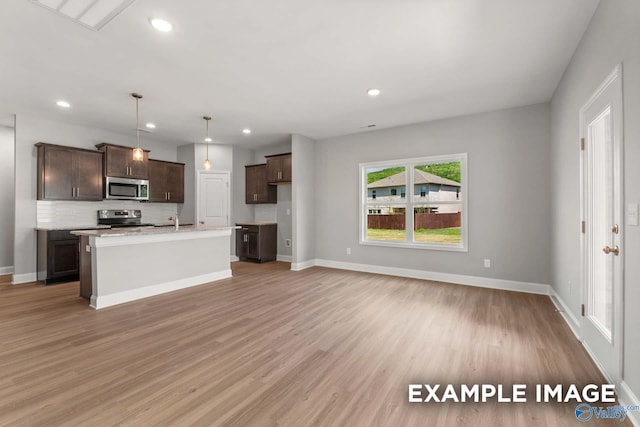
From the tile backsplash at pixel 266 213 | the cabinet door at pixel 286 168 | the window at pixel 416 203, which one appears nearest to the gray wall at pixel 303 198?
the cabinet door at pixel 286 168

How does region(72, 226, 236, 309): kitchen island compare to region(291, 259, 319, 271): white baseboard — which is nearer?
region(72, 226, 236, 309): kitchen island

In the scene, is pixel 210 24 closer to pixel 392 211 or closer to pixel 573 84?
pixel 573 84

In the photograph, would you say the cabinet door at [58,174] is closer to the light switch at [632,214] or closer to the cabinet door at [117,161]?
the cabinet door at [117,161]

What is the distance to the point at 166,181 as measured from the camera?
6.57m

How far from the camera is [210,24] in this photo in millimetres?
2471

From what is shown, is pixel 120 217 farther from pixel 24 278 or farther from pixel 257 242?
pixel 257 242

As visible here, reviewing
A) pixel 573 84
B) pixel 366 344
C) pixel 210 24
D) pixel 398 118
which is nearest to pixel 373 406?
pixel 366 344

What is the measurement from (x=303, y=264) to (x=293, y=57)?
13.4 feet

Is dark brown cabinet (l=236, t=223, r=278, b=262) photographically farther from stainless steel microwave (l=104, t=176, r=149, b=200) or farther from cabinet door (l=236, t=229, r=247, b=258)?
stainless steel microwave (l=104, t=176, r=149, b=200)

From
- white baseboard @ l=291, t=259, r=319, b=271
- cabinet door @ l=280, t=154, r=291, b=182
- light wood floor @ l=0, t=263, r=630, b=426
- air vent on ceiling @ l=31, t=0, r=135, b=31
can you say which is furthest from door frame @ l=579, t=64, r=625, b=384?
cabinet door @ l=280, t=154, r=291, b=182

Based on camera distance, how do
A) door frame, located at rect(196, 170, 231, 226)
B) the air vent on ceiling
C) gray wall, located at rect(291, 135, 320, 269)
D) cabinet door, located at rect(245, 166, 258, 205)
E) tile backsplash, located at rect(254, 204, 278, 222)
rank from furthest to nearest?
tile backsplash, located at rect(254, 204, 278, 222) < cabinet door, located at rect(245, 166, 258, 205) < door frame, located at rect(196, 170, 231, 226) < gray wall, located at rect(291, 135, 320, 269) < the air vent on ceiling

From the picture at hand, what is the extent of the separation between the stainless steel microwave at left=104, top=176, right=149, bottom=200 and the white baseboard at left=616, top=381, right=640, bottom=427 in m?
7.22

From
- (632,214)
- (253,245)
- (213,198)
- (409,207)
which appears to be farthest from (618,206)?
(213,198)

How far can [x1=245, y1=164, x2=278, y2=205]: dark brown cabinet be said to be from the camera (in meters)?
7.14
